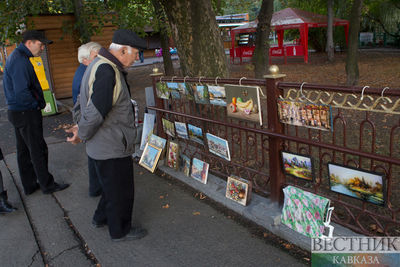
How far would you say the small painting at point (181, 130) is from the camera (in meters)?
4.65

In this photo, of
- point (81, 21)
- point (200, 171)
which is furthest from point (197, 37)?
point (81, 21)

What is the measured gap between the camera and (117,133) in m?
3.08

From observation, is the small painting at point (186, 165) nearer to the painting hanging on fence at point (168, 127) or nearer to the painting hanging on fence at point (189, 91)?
the painting hanging on fence at point (168, 127)

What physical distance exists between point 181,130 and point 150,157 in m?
0.70

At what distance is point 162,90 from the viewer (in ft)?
16.7

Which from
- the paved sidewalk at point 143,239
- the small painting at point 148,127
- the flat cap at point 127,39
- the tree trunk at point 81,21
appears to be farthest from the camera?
the tree trunk at point 81,21

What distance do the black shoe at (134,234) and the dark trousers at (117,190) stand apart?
4cm

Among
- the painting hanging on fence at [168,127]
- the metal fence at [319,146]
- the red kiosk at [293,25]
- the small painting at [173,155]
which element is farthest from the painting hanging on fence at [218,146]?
the red kiosk at [293,25]

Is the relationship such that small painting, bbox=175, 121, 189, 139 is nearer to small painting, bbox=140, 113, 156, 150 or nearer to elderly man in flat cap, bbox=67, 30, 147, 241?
small painting, bbox=140, 113, 156, 150

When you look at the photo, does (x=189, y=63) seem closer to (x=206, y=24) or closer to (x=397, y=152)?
(x=206, y=24)

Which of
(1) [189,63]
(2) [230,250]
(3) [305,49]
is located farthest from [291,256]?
(3) [305,49]

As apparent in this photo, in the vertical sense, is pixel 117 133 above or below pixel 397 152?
above

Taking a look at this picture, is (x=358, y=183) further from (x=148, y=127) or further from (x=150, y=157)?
(x=148, y=127)

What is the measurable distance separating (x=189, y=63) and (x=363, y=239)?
4.02 m
